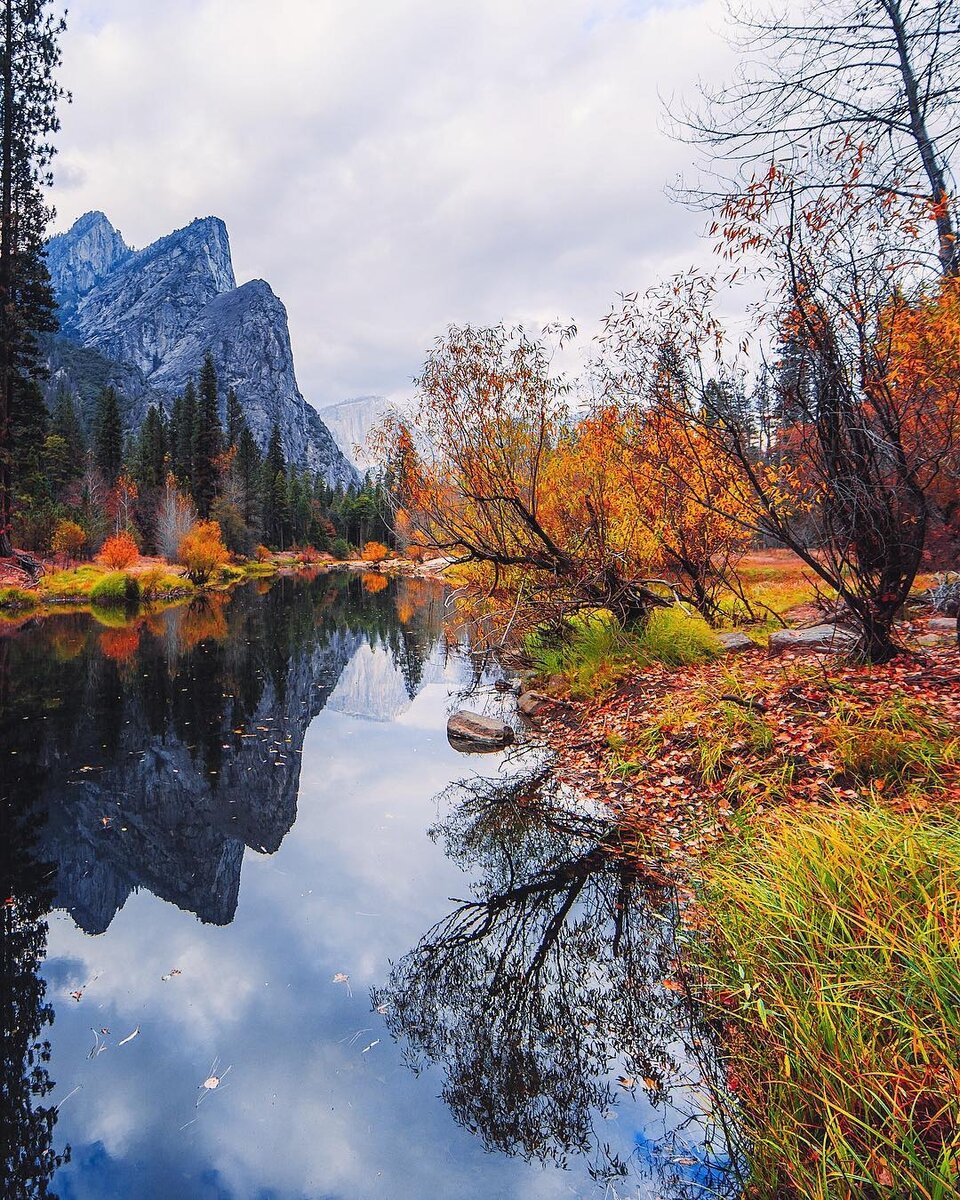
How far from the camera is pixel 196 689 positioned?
39.0 feet

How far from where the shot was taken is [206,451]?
147ft

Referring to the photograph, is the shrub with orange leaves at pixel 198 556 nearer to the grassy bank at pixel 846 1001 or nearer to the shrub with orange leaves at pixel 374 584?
the shrub with orange leaves at pixel 374 584

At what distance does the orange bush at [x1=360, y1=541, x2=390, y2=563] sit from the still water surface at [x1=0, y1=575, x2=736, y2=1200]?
59.8 meters

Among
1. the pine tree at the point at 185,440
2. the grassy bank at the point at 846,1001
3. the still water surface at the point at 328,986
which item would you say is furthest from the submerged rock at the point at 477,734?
the pine tree at the point at 185,440

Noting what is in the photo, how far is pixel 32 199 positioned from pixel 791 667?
29048mm

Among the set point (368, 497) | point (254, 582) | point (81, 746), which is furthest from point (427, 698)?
point (368, 497)

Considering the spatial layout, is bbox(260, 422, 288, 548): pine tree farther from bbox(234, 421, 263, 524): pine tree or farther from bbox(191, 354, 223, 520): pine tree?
bbox(191, 354, 223, 520): pine tree

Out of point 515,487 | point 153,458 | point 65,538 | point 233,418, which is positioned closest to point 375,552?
point 233,418

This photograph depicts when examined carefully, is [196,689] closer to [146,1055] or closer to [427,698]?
[427,698]

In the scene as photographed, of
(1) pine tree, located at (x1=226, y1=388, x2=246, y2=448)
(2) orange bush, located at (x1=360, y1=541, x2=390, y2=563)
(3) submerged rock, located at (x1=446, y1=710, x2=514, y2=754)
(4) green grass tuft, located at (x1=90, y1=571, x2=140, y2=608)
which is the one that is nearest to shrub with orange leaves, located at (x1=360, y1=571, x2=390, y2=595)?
(4) green grass tuft, located at (x1=90, y1=571, x2=140, y2=608)

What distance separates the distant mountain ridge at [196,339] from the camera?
14612 centimetres

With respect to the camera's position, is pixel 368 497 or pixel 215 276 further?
pixel 215 276

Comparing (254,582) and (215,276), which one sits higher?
(215,276)

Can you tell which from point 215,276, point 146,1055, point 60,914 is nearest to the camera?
point 146,1055
